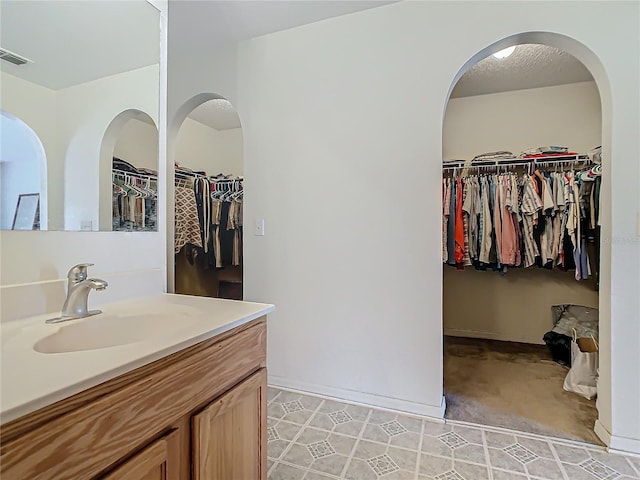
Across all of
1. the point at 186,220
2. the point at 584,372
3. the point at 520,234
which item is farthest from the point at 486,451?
the point at 186,220

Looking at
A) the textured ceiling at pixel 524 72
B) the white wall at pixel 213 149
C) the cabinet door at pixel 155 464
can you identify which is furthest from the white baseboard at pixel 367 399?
the white wall at pixel 213 149

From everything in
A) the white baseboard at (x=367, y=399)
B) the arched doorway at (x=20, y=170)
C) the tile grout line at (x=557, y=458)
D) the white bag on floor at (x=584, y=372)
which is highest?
the arched doorway at (x=20, y=170)

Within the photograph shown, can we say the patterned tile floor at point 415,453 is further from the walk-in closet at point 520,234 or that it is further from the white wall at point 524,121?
the white wall at point 524,121

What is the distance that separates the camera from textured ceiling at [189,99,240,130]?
11.4 ft

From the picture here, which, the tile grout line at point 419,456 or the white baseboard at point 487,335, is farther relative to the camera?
the white baseboard at point 487,335

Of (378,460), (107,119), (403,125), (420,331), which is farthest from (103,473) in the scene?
(403,125)

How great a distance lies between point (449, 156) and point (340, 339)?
90.4 inches

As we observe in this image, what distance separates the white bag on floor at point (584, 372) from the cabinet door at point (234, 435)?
2.14 metres

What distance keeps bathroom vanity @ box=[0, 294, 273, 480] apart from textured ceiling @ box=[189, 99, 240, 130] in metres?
2.81

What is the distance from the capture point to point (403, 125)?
1938mm

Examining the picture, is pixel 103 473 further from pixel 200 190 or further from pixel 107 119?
pixel 200 190

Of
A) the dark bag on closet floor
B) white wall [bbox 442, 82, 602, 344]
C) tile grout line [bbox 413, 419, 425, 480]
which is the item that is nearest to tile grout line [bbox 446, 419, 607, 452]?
tile grout line [bbox 413, 419, 425, 480]

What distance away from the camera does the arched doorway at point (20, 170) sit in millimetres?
941

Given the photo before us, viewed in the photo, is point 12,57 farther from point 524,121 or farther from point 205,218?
point 524,121
